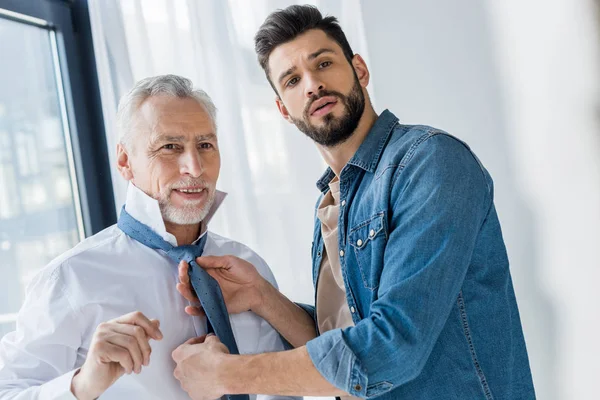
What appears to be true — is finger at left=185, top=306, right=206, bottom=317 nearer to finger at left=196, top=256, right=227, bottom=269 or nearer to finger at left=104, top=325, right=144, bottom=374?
finger at left=196, top=256, right=227, bottom=269

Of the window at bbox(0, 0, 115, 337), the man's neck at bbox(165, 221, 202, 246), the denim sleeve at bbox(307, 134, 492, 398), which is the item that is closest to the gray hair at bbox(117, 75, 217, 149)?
the man's neck at bbox(165, 221, 202, 246)

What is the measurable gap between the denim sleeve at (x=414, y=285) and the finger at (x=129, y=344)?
1.14 ft

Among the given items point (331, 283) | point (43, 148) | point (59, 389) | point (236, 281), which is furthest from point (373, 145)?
point (43, 148)

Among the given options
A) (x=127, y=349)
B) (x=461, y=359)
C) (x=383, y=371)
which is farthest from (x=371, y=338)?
(x=127, y=349)

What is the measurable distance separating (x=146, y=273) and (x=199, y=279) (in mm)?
148

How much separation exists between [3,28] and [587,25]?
205 cm

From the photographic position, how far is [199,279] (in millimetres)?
1640

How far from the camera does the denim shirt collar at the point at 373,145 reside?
163cm

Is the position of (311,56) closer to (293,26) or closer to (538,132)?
(293,26)

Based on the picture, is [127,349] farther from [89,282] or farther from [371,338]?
[371,338]

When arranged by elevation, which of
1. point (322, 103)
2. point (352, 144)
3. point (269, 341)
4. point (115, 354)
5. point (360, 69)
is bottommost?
point (269, 341)

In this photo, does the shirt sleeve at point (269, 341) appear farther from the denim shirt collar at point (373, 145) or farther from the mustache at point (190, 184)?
the denim shirt collar at point (373, 145)

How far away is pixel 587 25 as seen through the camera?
1.98 metres

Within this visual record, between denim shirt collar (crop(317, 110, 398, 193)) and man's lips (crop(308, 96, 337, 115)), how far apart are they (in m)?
0.13
